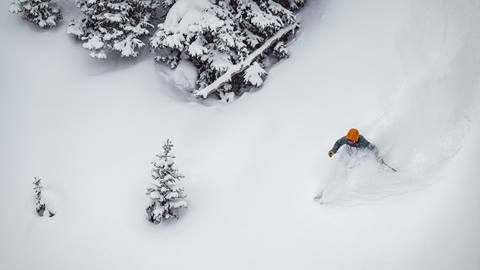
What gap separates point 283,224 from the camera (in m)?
9.26

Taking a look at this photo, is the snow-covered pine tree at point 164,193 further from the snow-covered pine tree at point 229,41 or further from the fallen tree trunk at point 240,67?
the snow-covered pine tree at point 229,41

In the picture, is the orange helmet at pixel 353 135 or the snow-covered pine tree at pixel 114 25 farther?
the snow-covered pine tree at pixel 114 25

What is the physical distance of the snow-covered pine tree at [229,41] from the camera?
11.9m

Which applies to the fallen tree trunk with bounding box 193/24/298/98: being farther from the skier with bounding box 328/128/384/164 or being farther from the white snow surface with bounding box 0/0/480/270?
the skier with bounding box 328/128/384/164

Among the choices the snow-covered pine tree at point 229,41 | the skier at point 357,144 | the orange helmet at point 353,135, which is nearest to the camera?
the orange helmet at point 353,135

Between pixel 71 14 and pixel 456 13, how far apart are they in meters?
13.5

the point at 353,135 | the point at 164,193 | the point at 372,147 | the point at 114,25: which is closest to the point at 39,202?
the point at 164,193

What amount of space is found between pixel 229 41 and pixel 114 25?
4400 mm

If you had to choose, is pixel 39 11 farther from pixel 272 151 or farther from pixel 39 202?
pixel 272 151

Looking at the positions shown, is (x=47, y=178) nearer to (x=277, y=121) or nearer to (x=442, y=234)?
(x=277, y=121)

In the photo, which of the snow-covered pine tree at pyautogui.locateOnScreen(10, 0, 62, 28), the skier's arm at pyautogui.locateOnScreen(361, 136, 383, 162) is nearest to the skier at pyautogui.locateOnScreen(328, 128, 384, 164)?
the skier's arm at pyautogui.locateOnScreen(361, 136, 383, 162)

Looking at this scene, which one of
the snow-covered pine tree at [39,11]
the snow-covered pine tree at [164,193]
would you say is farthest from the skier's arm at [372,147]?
the snow-covered pine tree at [39,11]

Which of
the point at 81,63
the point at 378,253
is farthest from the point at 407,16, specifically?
the point at 81,63

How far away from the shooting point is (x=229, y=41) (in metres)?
11.8
